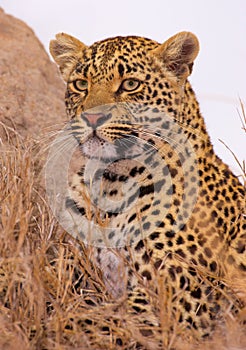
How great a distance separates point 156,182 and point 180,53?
114 cm

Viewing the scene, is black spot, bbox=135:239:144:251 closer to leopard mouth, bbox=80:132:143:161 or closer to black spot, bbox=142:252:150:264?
black spot, bbox=142:252:150:264

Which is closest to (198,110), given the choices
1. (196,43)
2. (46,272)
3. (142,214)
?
(196,43)

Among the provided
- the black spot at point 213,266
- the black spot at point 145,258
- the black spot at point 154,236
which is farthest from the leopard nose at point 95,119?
the black spot at point 213,266

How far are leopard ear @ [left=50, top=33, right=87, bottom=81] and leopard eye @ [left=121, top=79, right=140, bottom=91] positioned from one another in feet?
2.35

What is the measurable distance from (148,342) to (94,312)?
52cm

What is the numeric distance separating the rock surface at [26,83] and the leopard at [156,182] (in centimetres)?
295

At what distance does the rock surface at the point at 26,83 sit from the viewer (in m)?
10.1

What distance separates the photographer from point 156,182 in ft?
21.1

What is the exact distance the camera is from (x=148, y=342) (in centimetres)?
529

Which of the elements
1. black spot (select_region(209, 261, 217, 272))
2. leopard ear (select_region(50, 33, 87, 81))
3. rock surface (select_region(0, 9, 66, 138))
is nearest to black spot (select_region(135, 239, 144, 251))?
black spot (select_region(209, 261, 217, 272))

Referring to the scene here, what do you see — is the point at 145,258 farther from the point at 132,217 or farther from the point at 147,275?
the point at 132,217

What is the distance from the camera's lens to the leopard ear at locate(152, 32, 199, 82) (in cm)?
658

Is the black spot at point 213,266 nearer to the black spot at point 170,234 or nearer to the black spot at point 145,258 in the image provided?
the black spot at point 170,234

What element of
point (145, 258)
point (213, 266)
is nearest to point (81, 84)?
point (145, 258)
